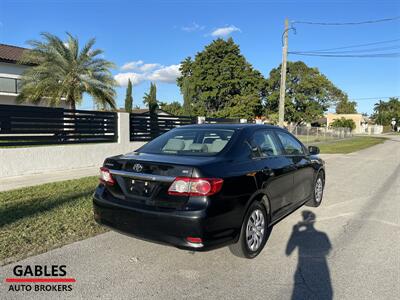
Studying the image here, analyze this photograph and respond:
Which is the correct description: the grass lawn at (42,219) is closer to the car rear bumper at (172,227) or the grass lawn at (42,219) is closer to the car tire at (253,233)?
the car rear bumper at (172,227)

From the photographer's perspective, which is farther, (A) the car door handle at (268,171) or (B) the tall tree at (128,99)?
(B) the tall tree at (128,99)

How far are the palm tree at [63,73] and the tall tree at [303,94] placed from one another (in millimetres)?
27779

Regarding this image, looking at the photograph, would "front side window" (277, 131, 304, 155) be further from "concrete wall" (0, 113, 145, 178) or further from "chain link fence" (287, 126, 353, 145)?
"chain link fence" (287, 126, 353, 145)

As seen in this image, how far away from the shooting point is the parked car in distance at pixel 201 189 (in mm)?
3262

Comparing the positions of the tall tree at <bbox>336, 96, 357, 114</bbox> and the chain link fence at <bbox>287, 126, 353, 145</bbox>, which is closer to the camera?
the chain link fence at <bbox>287, 126, 353, 145</bbox>

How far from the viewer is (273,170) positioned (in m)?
4.36

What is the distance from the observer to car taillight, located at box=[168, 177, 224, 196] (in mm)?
3258

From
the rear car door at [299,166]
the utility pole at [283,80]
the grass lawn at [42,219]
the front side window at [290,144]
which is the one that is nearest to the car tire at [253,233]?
the rear car door at [299,166]

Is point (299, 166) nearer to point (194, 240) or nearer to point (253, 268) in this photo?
point (253, 268)

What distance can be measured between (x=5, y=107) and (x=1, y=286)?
21.5 feet

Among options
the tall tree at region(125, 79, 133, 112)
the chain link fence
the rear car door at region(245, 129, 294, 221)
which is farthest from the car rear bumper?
the tall tree at region(125, 79, 133, 112)

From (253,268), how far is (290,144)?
2.43 m

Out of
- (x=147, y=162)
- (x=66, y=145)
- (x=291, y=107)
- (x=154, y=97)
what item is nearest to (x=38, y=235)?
(x=147, y=162)

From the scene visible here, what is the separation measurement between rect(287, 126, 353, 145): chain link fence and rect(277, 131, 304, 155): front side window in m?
25.4
